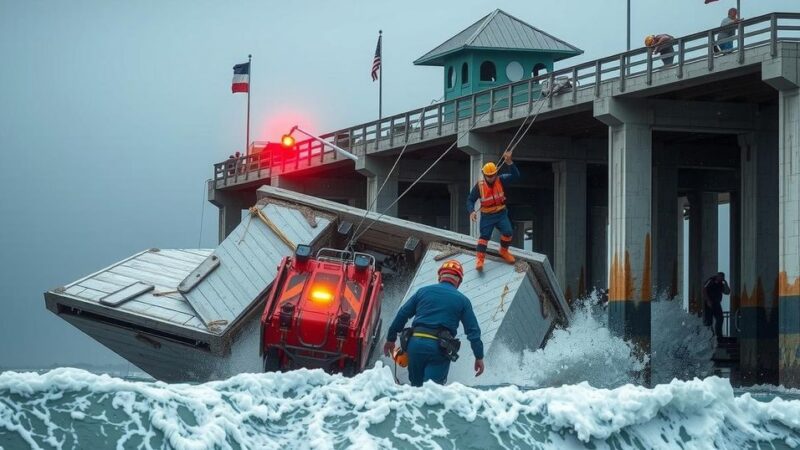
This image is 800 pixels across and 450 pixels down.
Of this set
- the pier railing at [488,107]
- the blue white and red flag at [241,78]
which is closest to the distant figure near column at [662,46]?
the pier railing at [488,107]

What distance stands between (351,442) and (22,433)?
1961 millimetres

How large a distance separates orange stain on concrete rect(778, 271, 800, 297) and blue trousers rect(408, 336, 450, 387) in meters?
15.3

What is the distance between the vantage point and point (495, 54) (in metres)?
51.1

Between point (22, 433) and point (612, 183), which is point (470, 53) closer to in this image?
point (612, 183)

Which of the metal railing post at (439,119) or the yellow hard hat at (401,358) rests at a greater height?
the metal railing post at (439,119)

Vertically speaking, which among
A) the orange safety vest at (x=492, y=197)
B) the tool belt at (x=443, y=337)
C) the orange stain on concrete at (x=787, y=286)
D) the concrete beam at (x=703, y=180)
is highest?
the concrete beam at (x=703, y=180)

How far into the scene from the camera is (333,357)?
66.3 ft

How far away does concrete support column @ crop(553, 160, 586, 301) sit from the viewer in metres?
43.3

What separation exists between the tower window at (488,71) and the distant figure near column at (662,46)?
58.6 feet

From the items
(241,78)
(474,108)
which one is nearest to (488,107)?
(474,108)

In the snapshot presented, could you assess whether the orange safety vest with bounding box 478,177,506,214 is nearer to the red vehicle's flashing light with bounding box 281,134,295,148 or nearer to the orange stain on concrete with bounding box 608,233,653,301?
the orange stain on concrete with bounding box 608,233,653,301

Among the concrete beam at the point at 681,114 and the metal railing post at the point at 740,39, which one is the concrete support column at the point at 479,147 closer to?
the concrete beam at the point at 681,114

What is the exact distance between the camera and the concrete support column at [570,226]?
43.3m

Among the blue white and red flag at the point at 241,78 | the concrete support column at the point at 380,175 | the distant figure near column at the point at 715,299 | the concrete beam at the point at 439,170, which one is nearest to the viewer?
the distant figure near column at the point at 715,299
